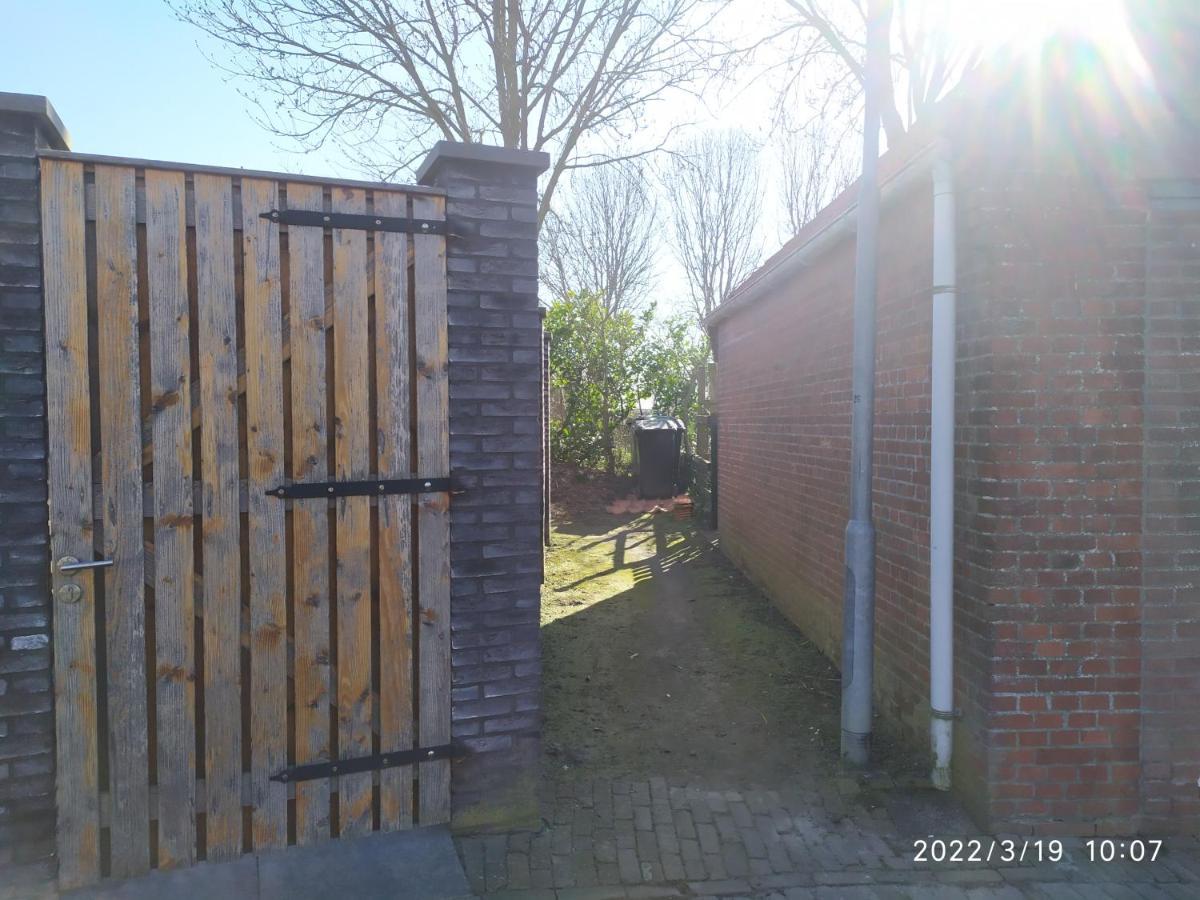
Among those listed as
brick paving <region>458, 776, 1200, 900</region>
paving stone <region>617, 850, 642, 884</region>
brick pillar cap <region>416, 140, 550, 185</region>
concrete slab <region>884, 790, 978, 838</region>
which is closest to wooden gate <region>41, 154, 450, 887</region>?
brick pillar cap <region>416, 140, 550, 185</region>

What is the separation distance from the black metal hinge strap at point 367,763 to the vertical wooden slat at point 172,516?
347 mm

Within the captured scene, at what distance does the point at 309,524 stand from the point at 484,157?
5.31 ft

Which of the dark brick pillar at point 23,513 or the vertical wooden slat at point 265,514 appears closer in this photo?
the dark brick pillar at point 23,513

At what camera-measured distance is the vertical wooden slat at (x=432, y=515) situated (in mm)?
3141

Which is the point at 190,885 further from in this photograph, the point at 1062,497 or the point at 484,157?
the point at 1062,497

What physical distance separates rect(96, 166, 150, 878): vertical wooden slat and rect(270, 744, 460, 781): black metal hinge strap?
0.50m

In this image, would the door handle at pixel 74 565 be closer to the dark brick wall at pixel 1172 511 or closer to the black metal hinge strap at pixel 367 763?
the black metal hinge strap at pixel 367 763

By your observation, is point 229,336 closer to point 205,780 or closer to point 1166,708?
point 205,780

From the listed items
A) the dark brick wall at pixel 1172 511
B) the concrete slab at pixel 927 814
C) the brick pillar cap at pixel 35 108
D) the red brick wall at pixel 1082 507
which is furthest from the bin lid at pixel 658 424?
the brick pillar cap at pixel 35 108

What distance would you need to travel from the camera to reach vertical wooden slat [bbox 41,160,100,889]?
2680 millimetres

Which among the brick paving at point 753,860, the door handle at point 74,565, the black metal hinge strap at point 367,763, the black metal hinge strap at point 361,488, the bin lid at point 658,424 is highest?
the bin lid at point 658,424

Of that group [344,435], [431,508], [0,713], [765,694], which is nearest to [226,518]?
[344,435]

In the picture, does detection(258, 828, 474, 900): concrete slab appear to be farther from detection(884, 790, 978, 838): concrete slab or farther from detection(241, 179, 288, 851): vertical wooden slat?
detection(884, 790, 978, 838): concrete slab

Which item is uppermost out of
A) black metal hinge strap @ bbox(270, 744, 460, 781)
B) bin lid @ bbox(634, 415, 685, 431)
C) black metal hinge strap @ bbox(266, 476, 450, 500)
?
bin lid @ bbox(634, 415, 685, 431)
